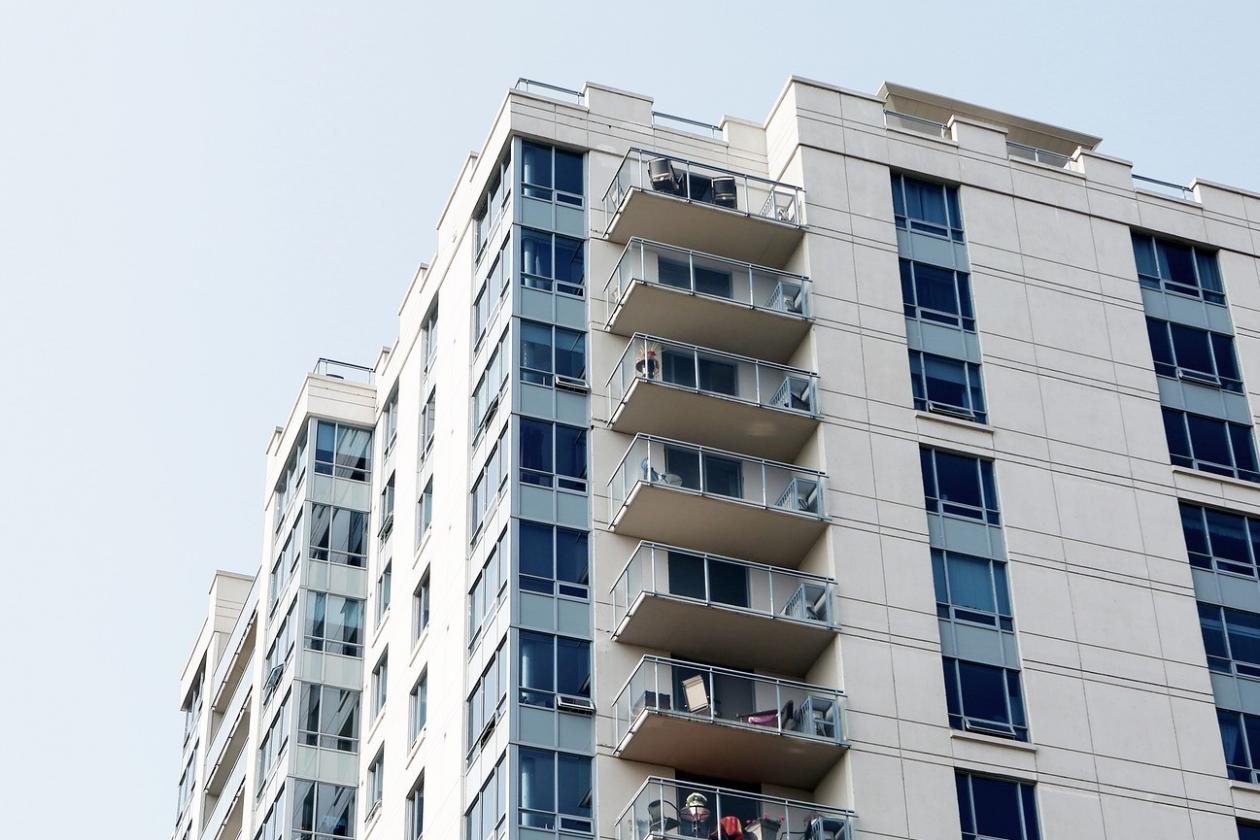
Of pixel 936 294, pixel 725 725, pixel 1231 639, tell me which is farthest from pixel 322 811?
pixel 1231 639

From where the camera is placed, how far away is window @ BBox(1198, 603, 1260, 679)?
54.2 meters

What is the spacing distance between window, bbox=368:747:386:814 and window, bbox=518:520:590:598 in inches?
394

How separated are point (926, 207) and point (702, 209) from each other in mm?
6341

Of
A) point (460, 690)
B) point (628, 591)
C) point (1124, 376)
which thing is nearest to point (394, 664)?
point (460, 690)

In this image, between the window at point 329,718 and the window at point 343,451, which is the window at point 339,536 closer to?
the window at point 343,451

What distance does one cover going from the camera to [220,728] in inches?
3145

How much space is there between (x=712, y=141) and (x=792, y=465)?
10.4 m

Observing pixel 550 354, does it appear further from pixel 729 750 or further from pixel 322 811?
pixel 322 811

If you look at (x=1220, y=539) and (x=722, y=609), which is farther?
(x=1220, y=539)

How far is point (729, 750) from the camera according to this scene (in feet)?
163

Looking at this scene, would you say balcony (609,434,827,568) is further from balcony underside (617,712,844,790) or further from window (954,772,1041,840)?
window (954,772,1041,840)

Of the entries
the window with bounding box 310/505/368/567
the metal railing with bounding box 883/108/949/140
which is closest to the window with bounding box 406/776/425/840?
the window with bounding box 310/505/368/567

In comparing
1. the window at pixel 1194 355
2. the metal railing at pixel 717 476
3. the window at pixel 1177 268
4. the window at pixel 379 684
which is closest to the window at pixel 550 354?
the metal railing at pixel 717 476

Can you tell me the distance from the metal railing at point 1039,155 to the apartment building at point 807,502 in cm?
17
